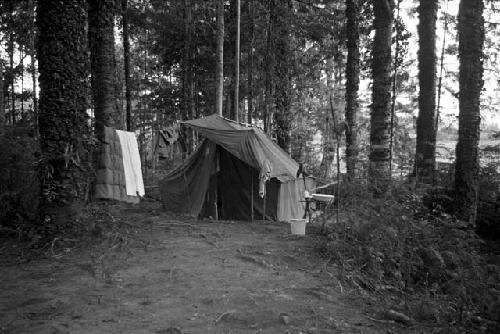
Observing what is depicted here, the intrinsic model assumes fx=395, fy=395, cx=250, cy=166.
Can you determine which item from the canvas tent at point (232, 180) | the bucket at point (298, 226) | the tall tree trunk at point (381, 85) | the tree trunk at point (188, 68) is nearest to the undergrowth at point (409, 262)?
the bucket at point (298, 226)

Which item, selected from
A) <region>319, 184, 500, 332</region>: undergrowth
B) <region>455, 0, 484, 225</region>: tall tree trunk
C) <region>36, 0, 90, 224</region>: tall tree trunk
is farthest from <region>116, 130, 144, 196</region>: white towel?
<region>455, 0, 484, 225</region>: tall tree trunk

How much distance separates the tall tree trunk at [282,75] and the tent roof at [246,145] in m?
3.99

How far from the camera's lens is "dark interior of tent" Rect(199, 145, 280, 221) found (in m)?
8.95

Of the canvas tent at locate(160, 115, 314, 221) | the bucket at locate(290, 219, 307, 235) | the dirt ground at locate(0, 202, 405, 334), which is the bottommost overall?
the dirt ground at locate(0, 202, 405, 334)

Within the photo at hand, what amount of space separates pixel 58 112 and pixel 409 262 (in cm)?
539

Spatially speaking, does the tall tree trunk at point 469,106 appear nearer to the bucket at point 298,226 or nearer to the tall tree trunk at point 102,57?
the bucket at point 298,226

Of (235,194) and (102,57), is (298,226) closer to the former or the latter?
(235,194)

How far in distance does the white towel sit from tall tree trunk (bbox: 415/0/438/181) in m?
7.12

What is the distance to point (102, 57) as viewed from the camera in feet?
30.3

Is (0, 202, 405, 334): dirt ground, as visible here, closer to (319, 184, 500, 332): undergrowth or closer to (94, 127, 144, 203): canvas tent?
(319, 184, 500, 332): undergrowth

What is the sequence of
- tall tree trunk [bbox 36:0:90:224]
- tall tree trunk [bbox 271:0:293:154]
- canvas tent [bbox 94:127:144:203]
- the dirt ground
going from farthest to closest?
tall tree trunk [bbox 271:0:293:154] < canvas tent [bbox 94:127:144:203] < tall tree trunk [bbox 36:0:90:224] < the dirt ground

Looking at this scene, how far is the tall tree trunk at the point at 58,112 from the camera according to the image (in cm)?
557

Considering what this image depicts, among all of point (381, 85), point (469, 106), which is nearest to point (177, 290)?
point (381, 85)

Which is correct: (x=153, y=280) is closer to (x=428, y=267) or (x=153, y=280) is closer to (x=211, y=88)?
(x=428, y=267)
